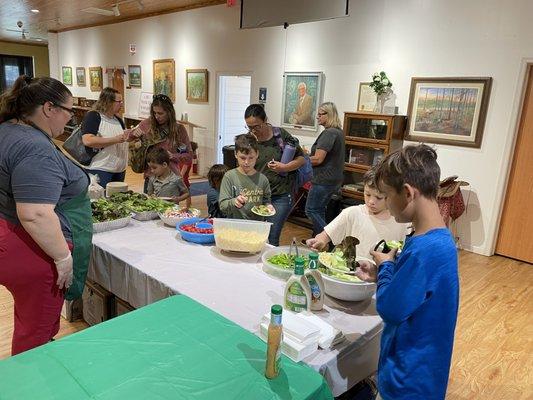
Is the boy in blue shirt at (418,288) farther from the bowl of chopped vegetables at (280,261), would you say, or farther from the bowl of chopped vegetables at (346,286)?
the bowl of chopped vegetables at (280,261)

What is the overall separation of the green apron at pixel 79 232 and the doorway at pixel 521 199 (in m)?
4.19

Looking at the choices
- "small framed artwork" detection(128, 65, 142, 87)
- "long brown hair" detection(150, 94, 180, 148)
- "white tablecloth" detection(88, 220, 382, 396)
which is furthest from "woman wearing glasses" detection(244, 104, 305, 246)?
"small framed artwork" detection(128, 65, 142, 87)

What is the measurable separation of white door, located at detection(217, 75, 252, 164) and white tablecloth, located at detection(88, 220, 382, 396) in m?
5.10

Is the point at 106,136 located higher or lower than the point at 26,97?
lower

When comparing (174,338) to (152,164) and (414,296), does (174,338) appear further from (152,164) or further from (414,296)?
(152,164)

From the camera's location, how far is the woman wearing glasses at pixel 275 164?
2.83 meters

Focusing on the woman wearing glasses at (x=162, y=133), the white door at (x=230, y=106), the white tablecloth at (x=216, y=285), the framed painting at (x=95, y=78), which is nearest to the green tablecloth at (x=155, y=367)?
the white tablecloth at (x=216, y=285)

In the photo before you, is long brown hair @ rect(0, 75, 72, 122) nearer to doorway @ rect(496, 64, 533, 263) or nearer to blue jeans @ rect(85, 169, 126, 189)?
blue jeans @ rect(85, 169, 126, 189)

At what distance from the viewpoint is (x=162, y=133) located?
3.26 meters

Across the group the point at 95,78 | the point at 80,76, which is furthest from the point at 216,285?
the point at 80,76

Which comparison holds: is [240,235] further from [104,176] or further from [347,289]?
[104,176]

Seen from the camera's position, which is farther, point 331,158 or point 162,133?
point 331,158

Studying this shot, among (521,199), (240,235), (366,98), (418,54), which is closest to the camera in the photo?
(240,235)

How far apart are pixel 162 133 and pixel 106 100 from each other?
0.49 m
